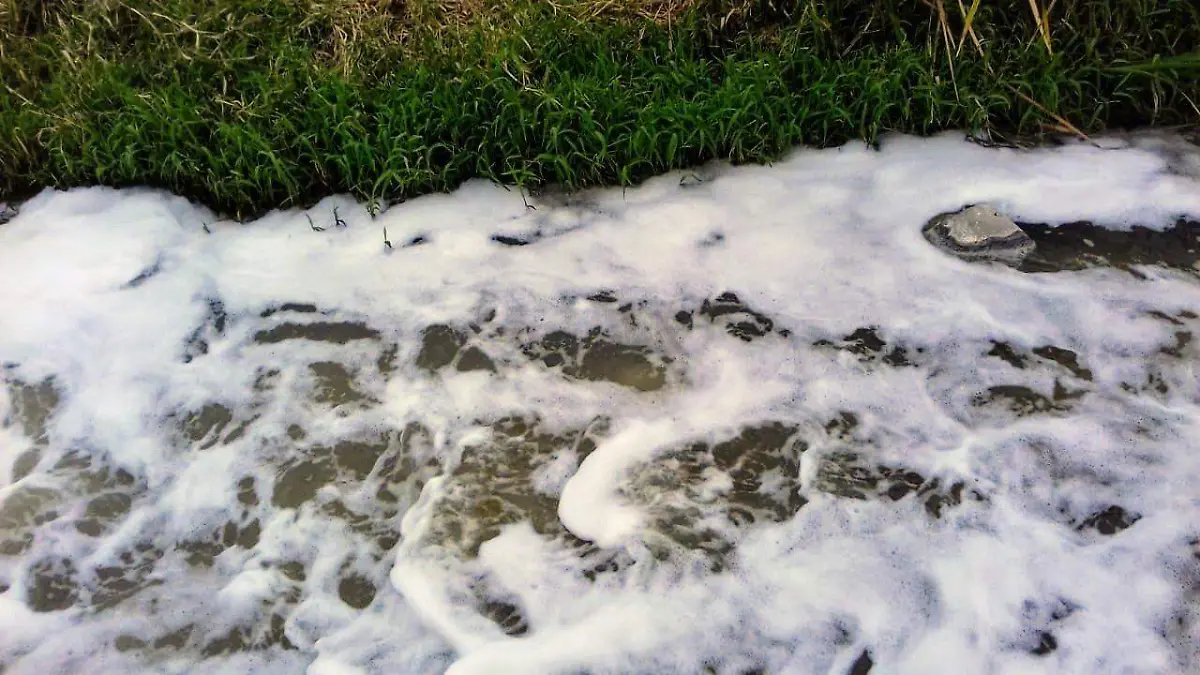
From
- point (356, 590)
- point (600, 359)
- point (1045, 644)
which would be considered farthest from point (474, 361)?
point (1045, 644)

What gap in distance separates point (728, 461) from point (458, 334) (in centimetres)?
118

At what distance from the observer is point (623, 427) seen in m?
2.84

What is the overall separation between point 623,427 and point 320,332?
1309 mm

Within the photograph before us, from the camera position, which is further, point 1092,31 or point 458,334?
point 1092,31

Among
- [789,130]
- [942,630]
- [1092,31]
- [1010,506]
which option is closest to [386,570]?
[942,630]

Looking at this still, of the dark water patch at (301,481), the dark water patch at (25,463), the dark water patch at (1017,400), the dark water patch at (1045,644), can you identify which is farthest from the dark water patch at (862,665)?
the dark water patch at (25,463)

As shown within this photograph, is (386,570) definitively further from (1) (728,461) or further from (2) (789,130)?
(2) (789,130)

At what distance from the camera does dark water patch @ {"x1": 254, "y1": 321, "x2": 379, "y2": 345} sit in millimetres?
3229

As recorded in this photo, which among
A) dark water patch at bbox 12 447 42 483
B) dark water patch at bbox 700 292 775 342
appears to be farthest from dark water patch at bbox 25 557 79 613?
dark water patch at bbox 700 292 775 342

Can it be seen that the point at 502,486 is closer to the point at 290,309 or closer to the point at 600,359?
the point at 600,359

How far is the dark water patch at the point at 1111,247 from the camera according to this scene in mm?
3217

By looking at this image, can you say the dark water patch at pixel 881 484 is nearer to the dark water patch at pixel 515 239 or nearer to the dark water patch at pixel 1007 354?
the dark water patch at pixel 1007 354

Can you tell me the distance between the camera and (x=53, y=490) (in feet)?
9.07

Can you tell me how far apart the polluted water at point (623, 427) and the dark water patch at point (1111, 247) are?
0.05 feet
